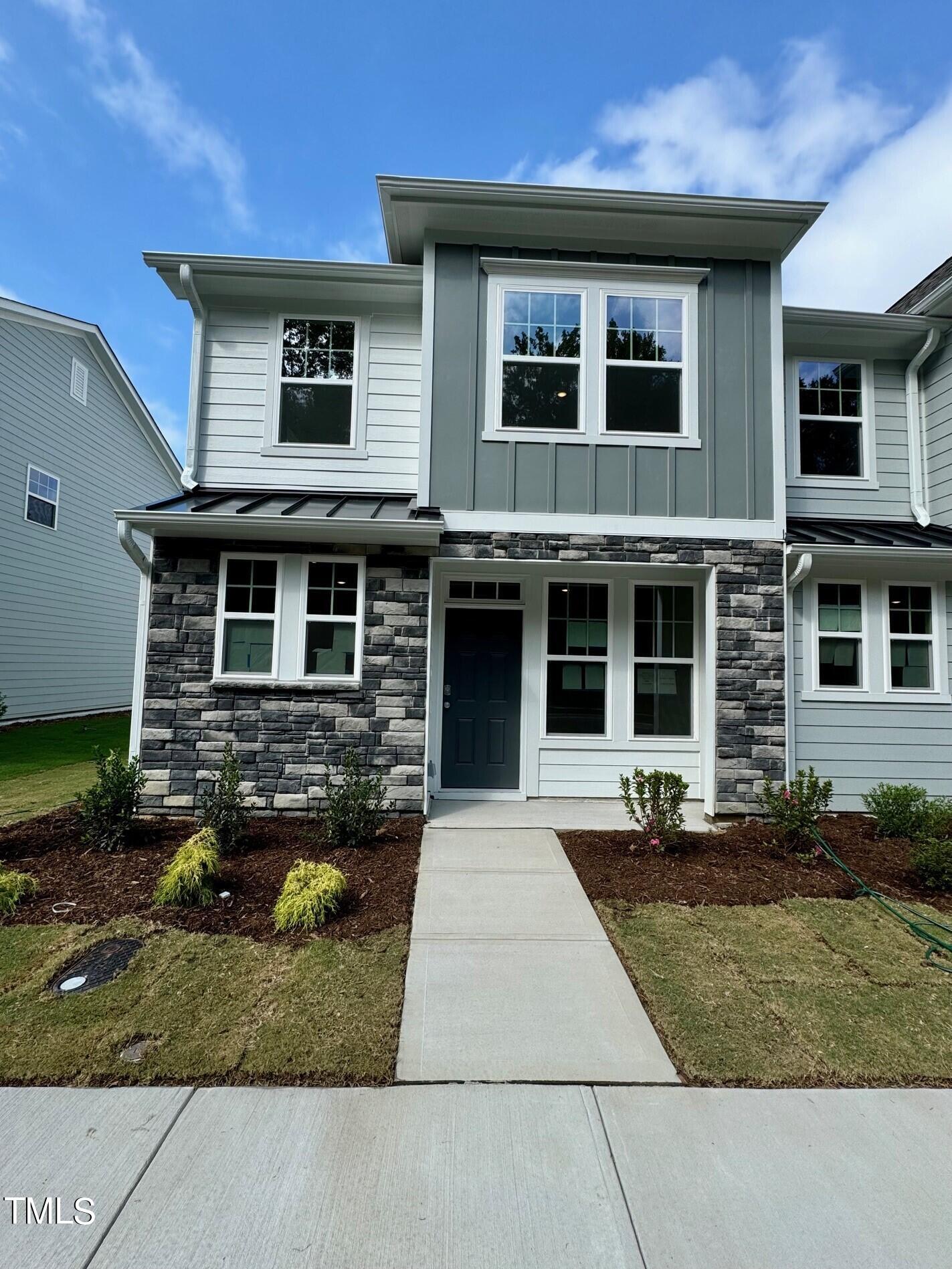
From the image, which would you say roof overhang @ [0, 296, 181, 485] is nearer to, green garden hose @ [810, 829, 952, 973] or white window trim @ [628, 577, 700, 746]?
white window trim @ [628, 577, 700, 746]

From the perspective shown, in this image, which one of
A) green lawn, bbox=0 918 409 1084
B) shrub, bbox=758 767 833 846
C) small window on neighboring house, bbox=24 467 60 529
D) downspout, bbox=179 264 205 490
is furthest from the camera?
small window on neighboring house, bbox=24 467 60 529

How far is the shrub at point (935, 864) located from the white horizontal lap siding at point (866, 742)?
5.99 ft

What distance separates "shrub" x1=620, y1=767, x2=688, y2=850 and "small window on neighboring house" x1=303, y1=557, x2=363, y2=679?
2.86m

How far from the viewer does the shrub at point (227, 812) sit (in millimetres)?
5215

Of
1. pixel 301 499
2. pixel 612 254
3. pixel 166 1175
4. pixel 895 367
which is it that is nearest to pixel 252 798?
pixel 301 499

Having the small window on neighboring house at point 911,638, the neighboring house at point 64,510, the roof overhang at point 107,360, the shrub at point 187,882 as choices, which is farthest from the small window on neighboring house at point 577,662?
the roof overhang at point 107,360

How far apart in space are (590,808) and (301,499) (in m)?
4.40

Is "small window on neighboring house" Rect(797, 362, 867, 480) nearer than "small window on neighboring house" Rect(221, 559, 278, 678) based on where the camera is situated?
No

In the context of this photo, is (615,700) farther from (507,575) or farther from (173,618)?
(173,618)

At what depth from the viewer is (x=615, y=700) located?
7.20 metres

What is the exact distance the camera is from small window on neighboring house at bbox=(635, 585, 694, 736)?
7215 millimetres

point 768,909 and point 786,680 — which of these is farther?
point 786,680

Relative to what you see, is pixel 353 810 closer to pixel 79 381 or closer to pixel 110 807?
pixel 110 807

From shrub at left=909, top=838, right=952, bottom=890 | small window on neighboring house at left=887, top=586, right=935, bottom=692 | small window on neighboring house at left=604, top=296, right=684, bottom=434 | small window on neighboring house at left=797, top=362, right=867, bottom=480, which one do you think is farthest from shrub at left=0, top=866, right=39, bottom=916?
small window on neighboring house at left=797, top=362, right=867, bottom=480
